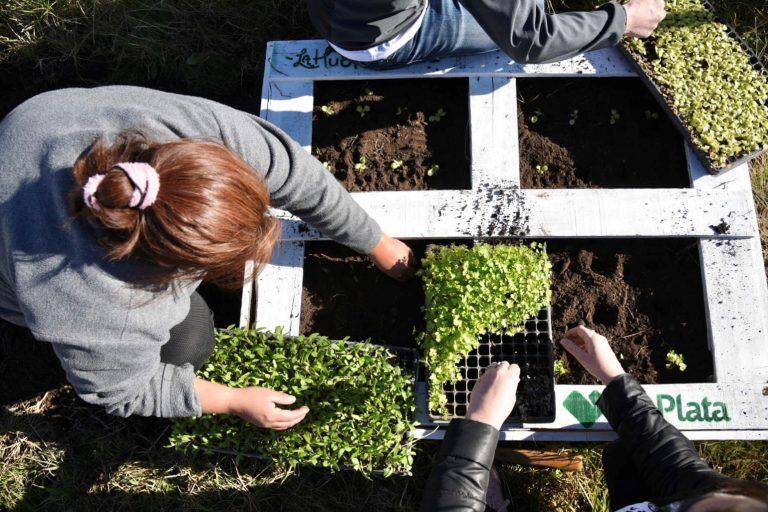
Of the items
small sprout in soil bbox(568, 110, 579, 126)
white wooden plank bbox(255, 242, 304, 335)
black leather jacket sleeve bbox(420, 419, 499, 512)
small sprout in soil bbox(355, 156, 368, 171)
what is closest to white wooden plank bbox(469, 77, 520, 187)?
small sprout in soil bbox(568, 110, 579, 126)

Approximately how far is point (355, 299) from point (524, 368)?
81 centimetres

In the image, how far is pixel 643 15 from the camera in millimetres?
2543

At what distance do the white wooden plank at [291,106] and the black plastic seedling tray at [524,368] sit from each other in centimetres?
127

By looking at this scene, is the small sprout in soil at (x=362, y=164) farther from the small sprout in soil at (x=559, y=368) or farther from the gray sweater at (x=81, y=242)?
the small sprout in soil at (x=559, y=368)

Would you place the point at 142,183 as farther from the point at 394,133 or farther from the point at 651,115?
the point at 651,115

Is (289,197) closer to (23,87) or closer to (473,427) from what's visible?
(473,427)

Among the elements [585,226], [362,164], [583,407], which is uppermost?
A: [362,164]

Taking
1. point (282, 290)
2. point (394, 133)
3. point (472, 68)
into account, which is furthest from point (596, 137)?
point (282, 290)

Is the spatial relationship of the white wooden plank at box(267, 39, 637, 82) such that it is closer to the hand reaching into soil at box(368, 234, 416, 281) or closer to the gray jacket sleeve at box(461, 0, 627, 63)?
the gray jacket sleeve at box(461, 0, 627, 63)

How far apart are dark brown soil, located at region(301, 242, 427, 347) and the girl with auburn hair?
2.52ft

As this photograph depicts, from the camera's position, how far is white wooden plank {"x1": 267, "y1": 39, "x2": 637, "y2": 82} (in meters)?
2.71

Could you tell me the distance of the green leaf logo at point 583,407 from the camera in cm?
245

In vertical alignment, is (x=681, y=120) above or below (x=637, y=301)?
above

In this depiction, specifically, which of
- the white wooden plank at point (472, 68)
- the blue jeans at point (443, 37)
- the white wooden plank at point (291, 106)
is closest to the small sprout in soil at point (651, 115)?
the white wooden plank at point (472, 68)
